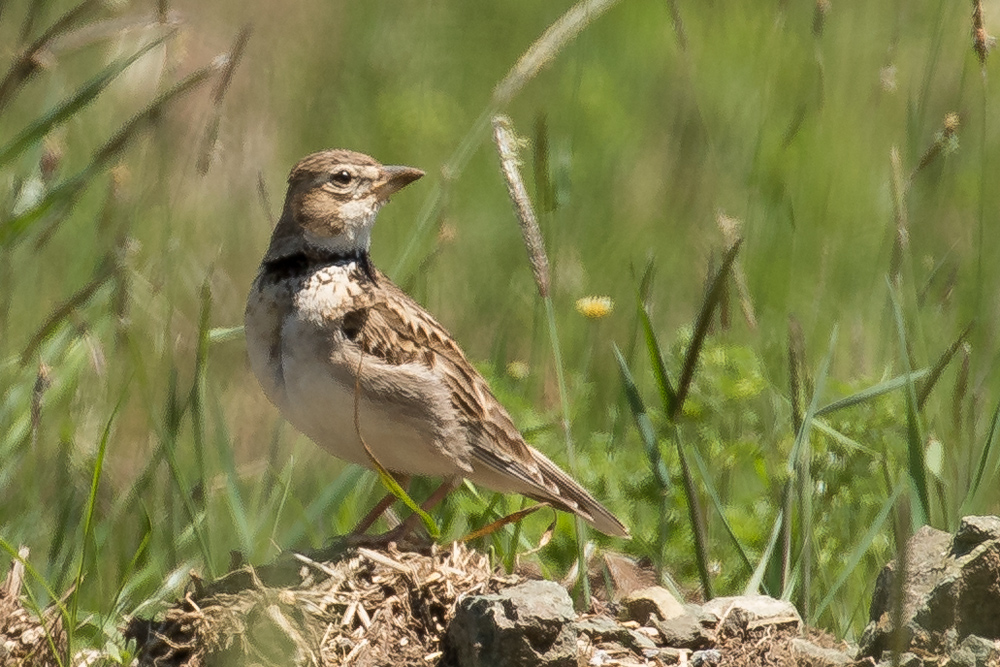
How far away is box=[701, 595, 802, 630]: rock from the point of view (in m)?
3.78

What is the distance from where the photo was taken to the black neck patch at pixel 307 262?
517 cm

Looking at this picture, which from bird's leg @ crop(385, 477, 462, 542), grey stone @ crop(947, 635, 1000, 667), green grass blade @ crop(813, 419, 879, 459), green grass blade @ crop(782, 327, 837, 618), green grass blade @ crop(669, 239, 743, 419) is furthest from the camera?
green grass blade @ crop(813, 419, 879, 459)

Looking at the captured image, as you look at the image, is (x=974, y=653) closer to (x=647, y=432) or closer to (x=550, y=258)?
(x=647, y=432)

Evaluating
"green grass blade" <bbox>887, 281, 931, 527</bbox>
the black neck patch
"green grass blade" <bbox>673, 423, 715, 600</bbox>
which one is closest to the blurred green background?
"green grass blade" <bbox>887, 281, 931, 527</bbox>

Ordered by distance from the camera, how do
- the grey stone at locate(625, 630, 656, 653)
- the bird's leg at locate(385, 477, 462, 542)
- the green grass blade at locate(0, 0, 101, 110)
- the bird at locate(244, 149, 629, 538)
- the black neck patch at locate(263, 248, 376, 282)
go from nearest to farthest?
the green grass blade at locate(0, 0, 101, 110), the grey stone at locate(625, 630, 656, 653), the bird's leg at locate(385, 477, 462, 542), the bird at locate(244, 149, 629, 538), the black neck patch at locate(263, 248, 376, 282)

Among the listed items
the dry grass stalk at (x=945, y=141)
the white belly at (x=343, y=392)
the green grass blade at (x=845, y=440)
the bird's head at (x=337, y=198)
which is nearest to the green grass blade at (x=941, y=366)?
the green grass blade at (x=845, y=440)

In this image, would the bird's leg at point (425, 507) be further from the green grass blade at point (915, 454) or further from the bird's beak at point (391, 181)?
the green grass blade at point (915, 454)

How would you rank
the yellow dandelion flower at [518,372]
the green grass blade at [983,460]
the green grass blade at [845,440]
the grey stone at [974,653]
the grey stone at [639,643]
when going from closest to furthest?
1. the grey stone at [974,653]
2. the grey stone at [639,643]
3. the green grass blade at [983,460]
4. the green grass blade at [845,440]
5. the yellow dandelion flower at [518,372]

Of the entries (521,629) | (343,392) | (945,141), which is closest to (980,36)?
(945,141)

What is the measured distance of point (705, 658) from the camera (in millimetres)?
3689

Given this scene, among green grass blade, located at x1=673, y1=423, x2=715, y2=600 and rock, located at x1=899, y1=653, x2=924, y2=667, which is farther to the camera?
green grass blade, located at x1=673, y1=423, x2=715, y2=600

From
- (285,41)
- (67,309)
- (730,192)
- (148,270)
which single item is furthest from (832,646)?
(285,41)

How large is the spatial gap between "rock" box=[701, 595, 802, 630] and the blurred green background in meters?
0.40

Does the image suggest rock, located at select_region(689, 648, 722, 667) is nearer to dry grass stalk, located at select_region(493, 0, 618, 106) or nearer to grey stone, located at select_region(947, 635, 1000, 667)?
grey stone, located at select_region(947, 635, 1000, 667)
